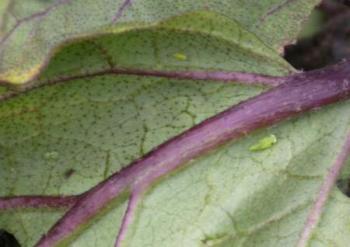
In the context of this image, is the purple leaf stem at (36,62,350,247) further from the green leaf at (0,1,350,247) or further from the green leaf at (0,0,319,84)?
the green leaf at (0,0,319,84)

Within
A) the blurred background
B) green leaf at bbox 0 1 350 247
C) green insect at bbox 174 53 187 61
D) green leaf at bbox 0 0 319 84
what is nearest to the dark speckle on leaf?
green leaf at bbox 0 1 350 247

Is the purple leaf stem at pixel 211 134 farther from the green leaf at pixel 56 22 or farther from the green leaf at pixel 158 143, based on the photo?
the green leaf at pixel 56 22

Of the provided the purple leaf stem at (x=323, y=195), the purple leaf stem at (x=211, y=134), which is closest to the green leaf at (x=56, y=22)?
the purple leaf stem at (x=211, y=134)

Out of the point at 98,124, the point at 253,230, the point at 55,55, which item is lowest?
the point at 253,230

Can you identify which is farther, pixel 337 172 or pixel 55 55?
pixel 337 172

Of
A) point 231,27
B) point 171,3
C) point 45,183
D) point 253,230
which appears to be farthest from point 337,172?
point 45,183

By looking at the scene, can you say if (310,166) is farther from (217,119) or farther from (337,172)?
(217,119)

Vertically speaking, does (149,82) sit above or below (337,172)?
above
